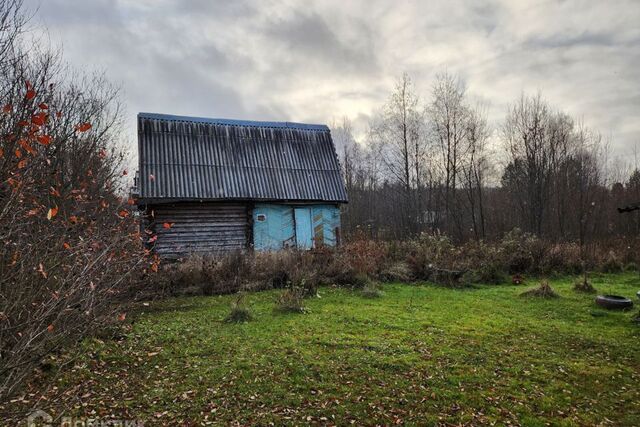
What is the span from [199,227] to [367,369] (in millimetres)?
11391

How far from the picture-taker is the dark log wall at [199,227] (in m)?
14.5

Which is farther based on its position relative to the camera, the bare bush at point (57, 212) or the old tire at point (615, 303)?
the old tire at point (615, 303)

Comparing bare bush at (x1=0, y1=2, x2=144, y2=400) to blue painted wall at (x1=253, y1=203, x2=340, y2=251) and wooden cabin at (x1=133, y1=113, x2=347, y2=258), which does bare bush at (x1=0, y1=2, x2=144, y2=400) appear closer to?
wooden cabin at (x1=133, y1=113, x2=347, y2=258)

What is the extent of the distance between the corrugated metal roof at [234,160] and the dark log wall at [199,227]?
613mm

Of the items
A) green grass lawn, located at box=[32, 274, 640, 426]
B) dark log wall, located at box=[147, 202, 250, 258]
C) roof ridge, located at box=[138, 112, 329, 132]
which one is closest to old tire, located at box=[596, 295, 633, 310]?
green grass lawn, located at box=[32, 274, 640, 426]

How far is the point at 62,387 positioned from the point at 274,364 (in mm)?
2636

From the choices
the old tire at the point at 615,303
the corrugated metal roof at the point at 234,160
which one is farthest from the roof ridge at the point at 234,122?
the old tire at the point at 615,303

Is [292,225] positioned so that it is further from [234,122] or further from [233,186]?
[234,122]

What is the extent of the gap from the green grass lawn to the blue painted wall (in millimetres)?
7359

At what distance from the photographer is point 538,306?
923 centimetres

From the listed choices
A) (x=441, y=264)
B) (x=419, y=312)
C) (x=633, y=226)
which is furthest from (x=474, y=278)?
(x=633, y=226)

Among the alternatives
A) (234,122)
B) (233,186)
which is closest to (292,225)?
(233,186)

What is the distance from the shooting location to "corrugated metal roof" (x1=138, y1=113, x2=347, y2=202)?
1500 centimetres

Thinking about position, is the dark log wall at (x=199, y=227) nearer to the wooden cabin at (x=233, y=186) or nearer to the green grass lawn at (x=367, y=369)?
the wooden cabin at (x=233, y=186)
